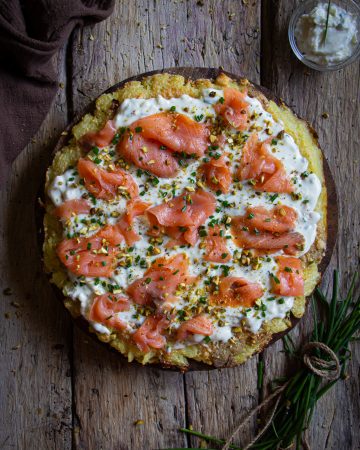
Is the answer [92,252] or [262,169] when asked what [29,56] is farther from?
[262,169]

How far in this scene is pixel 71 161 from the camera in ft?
9.55

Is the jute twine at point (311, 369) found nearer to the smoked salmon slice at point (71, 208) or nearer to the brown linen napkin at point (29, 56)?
the smoked salmon slice at point (71, 208)

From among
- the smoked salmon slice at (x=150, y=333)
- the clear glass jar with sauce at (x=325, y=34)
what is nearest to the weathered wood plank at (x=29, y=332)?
the smoked salmon slice at (x=150, y=333)

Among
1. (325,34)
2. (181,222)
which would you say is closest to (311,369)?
(181,222)

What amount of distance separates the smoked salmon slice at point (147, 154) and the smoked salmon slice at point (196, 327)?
73 cm

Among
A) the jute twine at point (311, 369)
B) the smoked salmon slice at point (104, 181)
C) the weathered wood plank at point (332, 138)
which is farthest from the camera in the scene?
the weathered wood plank at point (332, 138)

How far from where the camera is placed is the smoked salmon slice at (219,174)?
288cm

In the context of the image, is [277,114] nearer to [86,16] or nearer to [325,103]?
[325,103]

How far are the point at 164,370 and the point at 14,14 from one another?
200 cm

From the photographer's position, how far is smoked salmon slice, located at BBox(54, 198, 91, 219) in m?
2.83

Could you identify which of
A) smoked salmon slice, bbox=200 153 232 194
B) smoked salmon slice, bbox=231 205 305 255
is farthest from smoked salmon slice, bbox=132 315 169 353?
smoked salmon slice, bbox=200 153 232 194

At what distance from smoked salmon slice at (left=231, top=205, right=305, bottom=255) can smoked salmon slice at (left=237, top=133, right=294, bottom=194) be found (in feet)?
0.36

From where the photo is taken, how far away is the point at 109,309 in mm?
2836

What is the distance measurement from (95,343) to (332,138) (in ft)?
5.94
